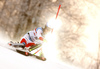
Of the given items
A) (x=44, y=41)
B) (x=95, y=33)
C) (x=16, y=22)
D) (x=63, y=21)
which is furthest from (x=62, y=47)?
(x=44, y=41)

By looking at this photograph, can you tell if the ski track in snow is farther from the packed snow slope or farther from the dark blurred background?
the dark blurred background

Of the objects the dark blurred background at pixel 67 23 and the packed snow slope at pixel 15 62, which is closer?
the packed snow slope at pixel 15 62

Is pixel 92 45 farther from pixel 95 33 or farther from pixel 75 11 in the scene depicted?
pixel 75 11

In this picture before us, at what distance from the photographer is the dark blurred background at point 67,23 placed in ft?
17.9

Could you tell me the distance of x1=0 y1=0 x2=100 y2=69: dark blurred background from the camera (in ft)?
17.9

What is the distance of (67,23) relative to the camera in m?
6.04

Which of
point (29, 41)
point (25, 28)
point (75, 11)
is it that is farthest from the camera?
point (25, 28)

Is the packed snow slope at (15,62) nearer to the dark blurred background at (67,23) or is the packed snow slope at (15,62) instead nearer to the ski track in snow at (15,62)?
the ski track in snow at (15,62)

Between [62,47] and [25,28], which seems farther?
[25,28]

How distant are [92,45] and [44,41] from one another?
394cm

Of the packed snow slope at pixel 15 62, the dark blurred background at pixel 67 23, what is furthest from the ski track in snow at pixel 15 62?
the dark blurred background at pixel 67 23

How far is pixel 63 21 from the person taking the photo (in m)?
6.10

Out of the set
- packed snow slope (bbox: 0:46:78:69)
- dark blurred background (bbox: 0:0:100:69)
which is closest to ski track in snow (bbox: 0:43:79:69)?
packed snow slope (bbox: 0:46:78:69)

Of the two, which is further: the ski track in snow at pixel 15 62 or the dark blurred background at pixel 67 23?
the dark blurred background at pixel 67 23
